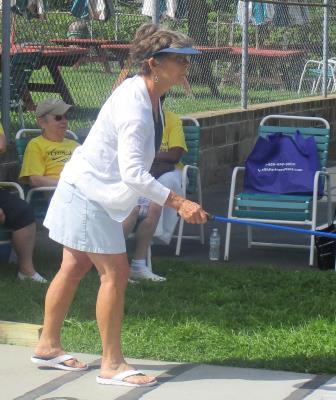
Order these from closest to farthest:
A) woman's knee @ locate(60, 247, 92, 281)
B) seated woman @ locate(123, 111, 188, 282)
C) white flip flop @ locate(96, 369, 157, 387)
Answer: white flip flop @ locate(96, 369, 157, 387) < woman's knee @ locate(60, 247, 92, 281) < seated woman @ locate(123, 111, 188, 282)

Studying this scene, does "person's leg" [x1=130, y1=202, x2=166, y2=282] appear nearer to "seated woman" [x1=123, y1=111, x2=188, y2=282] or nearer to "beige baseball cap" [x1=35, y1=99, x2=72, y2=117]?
"seated woman" [x1=123, y1=111, x2=188, y2=282]

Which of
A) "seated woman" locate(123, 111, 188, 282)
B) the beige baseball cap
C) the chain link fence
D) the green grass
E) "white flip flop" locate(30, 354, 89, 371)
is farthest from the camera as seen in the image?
the chain link fence

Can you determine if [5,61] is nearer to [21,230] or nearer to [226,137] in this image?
[21,230]

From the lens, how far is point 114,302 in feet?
17.9

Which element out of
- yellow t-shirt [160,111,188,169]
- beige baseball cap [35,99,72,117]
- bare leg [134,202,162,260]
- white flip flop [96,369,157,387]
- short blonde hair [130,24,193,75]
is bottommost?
white flip flop [96,369,157,387]

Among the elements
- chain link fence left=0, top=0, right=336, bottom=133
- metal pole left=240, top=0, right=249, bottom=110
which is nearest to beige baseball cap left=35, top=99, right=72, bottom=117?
chain link fence left=0, top=0, right=336, bottom=133

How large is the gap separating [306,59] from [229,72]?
8.64ft

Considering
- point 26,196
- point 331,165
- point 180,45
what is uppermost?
point 180,45

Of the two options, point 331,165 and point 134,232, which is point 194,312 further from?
point 331,165

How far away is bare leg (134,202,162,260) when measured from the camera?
8.01 meters

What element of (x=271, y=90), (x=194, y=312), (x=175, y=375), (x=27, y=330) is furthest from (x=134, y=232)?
(x=271, y=90)

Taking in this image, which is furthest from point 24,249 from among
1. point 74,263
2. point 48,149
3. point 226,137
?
point 226,137

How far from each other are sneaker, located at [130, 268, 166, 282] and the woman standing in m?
2.27

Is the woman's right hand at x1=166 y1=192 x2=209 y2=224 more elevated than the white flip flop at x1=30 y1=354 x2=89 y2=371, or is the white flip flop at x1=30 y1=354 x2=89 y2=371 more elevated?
the woman's right hand at x1=166 y1=192 x2=209 y2=224
